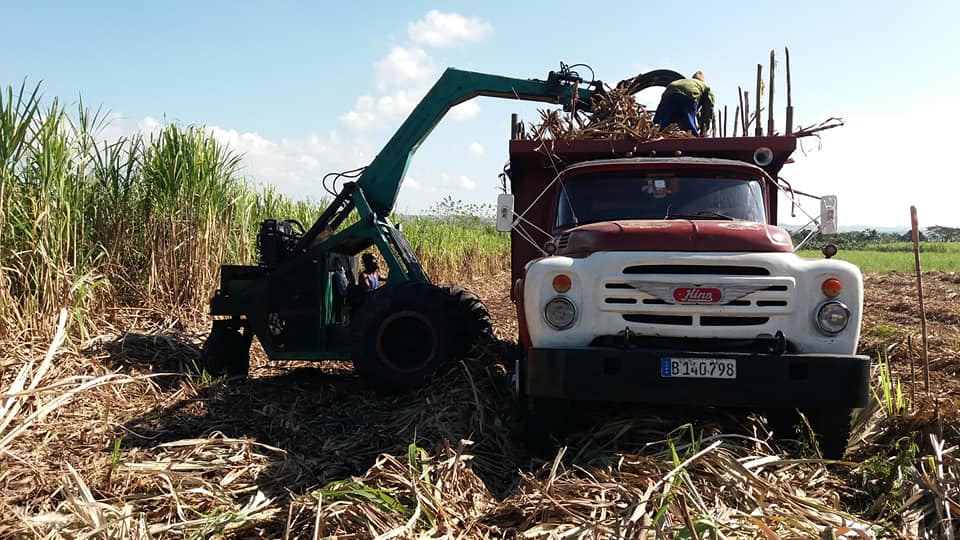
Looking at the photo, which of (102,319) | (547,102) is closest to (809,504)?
(547,102)

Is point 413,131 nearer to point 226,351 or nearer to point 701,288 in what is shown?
point 226,351

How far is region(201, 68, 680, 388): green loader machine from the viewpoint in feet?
19.0

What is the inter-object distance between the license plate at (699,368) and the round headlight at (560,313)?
1.91 feet

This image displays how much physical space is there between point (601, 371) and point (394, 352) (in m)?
2.59

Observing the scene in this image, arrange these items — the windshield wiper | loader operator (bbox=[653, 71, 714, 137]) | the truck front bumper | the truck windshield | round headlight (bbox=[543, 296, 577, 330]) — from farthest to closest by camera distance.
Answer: loader operator (bbox=[653, 71, 714, 137]) < the truck windshield < the windshield wiper < round headlight (bbox=[543, 296, 577, 330]) < the truck front bumper

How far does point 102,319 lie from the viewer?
23.6ft

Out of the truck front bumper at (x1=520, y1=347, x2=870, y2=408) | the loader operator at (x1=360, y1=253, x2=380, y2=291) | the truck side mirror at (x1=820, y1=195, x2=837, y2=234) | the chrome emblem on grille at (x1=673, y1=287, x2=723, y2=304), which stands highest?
the truck side mirror at (x1=820, y1=195, x2=837, y2=234)

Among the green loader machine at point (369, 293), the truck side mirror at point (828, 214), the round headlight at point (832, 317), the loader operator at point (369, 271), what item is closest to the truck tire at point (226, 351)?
the green loader machine at point (369, 293)

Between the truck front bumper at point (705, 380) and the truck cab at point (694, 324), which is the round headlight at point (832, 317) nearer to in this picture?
the truck cab at point (694, 324)

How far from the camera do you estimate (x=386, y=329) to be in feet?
19.2

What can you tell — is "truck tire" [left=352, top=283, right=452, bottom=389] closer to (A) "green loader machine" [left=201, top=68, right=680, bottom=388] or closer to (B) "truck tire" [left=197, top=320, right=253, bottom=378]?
(A) "green loader machine" [left=201, top=68, right=680, bottom=388]

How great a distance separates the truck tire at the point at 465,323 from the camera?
5883mm

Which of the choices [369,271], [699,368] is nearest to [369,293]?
[369,271]

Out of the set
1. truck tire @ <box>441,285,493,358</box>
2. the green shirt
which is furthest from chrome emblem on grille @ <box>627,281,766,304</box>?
the green shirt
